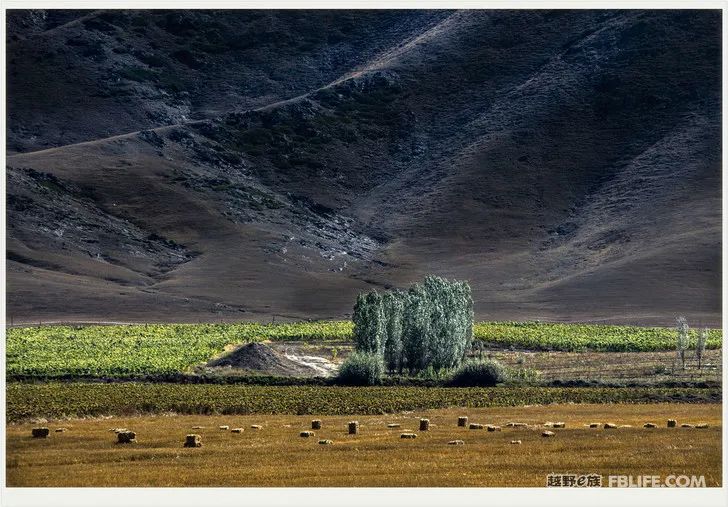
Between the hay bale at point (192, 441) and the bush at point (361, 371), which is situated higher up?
the bush at point (361, 371)

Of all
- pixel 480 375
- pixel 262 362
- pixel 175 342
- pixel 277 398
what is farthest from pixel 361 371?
pixel 175 342

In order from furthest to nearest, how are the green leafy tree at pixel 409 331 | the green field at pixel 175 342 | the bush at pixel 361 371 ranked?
the green field at pixel 175 342
the green leafy tree at pixel 409 331
the bush at pixel 361 371

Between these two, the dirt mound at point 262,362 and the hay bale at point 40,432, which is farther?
the dirt mound at point 262,362

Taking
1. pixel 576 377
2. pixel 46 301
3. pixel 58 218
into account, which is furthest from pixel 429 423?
pixel 58 218

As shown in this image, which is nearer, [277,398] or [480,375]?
[277,398]

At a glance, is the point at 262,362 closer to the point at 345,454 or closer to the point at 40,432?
the point at 40,432

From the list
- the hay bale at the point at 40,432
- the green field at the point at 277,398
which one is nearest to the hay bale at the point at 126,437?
the hay bale at the point at 40,432

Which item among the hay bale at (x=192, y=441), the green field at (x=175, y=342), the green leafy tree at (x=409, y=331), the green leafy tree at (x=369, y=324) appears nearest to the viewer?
the hay bale at (x=192, y=441)

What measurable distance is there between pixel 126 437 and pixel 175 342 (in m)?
62.8

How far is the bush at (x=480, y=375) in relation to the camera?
7125cm

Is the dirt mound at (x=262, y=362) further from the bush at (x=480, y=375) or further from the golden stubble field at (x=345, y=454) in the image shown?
the golden stubble field at (x=345, y=454)

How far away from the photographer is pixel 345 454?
39562 millimetres

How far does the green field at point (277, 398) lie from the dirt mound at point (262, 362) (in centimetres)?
959

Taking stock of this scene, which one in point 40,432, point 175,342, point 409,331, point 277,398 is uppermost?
point 175,342
